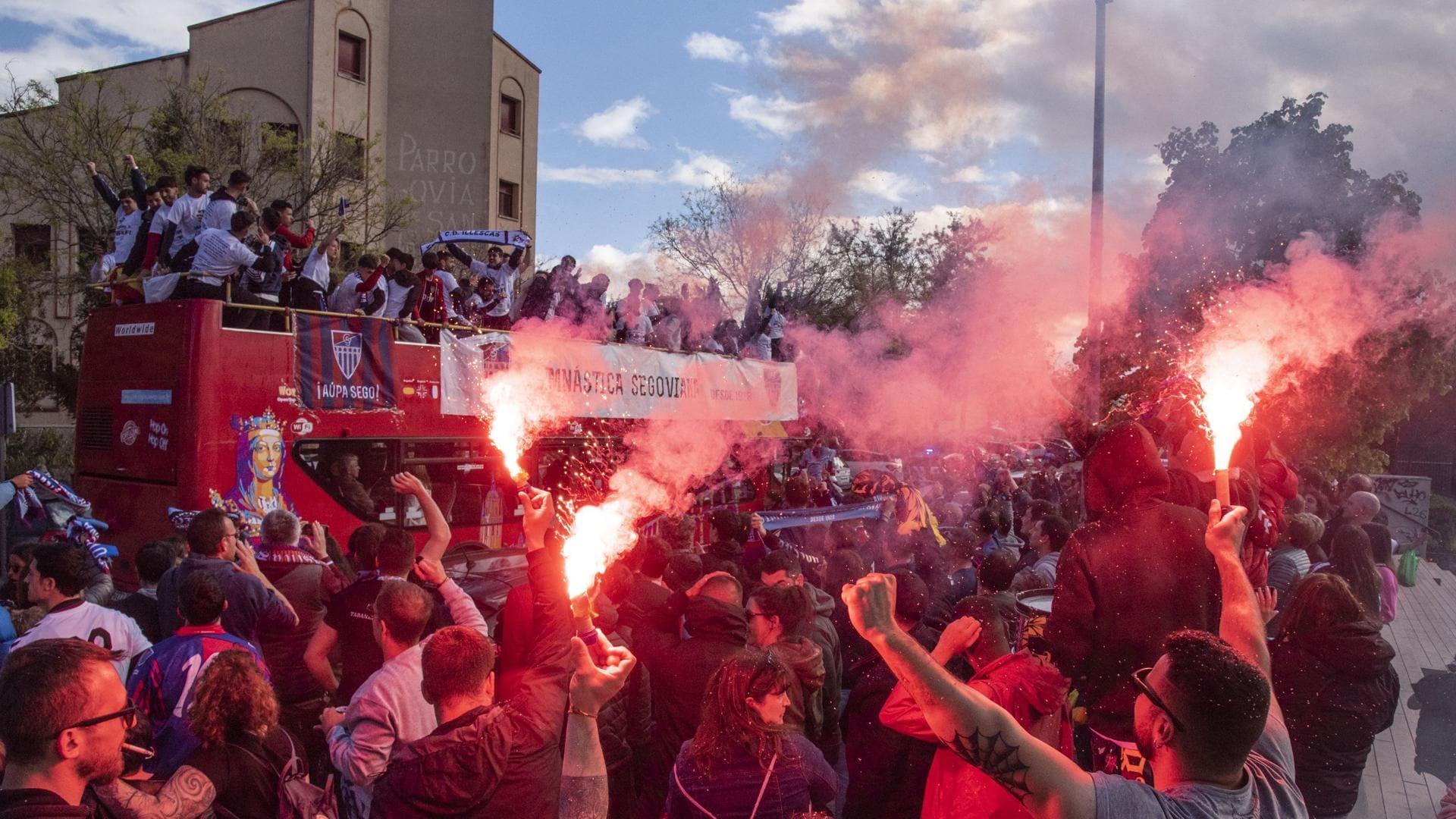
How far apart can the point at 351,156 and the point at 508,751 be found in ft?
79.4

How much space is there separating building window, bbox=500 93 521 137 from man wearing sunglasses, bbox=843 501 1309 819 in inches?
1293

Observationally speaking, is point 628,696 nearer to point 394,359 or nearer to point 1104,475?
point 1104,475

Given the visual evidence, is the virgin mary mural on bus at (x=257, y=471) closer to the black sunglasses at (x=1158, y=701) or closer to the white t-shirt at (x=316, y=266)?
the white t-shirt at (x=316, y=266)

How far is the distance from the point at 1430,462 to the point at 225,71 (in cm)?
3714

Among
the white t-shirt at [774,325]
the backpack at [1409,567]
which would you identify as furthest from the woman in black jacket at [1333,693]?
the white t-shirt at [774,325]

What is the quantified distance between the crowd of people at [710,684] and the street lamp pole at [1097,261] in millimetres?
4743

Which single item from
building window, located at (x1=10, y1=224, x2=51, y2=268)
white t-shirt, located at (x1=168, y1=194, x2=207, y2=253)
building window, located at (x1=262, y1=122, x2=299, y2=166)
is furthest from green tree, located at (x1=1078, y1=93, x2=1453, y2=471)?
building window, located at (x1=10, y1=224, x2=51, y2=268)

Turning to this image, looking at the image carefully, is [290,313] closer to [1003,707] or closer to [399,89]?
[1003,707]

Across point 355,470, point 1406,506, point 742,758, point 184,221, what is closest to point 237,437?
point 355,470

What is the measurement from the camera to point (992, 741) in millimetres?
2008

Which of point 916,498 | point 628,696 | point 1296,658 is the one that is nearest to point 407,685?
point 628,696

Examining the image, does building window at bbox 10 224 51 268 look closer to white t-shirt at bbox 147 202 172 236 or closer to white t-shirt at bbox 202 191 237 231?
white t-shirt at bbox 147 202 172 236

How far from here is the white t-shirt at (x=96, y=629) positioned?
399 centimetres

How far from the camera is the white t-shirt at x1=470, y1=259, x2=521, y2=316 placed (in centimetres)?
1311
